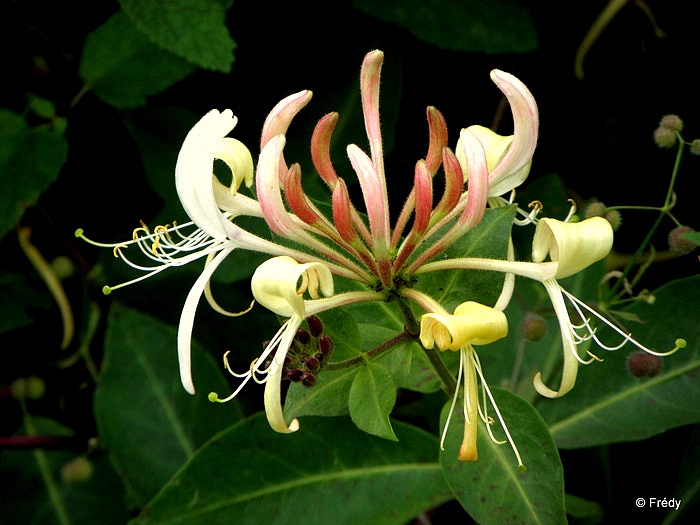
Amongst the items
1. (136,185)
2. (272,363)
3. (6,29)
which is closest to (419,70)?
(136,185)

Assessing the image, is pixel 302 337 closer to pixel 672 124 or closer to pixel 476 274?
pixel 476 274

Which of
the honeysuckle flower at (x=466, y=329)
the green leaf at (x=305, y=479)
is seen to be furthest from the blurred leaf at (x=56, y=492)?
the honeysuckle flower at (x=466, y=329)

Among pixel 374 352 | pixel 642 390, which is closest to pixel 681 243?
pixel 642 390

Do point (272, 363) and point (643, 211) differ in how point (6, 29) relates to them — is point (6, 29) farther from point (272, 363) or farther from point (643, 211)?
point (643, 211)

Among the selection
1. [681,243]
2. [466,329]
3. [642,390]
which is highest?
[466,329]

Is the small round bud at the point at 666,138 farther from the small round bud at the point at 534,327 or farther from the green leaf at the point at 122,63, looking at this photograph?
the green leaf at the point at 122,63

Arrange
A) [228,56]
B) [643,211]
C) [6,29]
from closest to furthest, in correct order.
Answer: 1. [228,56]
2. [6,29]
3. [643,211]
